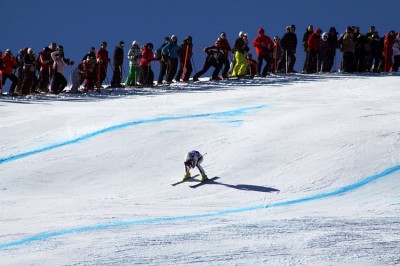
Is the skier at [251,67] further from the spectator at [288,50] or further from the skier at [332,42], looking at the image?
the skier at [332,42]

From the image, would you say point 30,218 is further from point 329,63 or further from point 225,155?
point 329,63

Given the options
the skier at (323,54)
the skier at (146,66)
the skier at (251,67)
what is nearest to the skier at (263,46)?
the skier at (251,67)

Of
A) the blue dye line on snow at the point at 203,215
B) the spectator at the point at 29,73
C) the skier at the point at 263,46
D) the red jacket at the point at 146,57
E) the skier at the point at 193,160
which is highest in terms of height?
the skier at the point at 263,46

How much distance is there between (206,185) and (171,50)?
29.8ft

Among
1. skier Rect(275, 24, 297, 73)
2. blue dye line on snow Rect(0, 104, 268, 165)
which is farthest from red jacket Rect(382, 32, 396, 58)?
blue dye line on snow Rect(0, 104, 268, 165)

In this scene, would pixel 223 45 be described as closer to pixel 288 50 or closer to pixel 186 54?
pixel 186 54

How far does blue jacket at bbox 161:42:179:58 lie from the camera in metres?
22.8

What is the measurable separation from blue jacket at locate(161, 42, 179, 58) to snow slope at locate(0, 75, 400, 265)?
1.04 metres

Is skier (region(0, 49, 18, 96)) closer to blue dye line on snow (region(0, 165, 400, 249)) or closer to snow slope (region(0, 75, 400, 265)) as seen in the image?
snow slope (region(0, 75, 400, 265))

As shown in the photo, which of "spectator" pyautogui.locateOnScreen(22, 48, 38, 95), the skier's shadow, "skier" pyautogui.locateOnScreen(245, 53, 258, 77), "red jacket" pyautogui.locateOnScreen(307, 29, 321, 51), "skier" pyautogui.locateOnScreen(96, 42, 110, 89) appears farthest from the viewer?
"skier" pyautogui.locateOnScreen(245, 53, 258, 77)

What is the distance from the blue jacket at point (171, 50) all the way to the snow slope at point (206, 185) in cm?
104

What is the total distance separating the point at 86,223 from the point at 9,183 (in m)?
3.14

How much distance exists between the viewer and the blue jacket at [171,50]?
74.8 feet

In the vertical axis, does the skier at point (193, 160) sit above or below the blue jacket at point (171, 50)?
below
